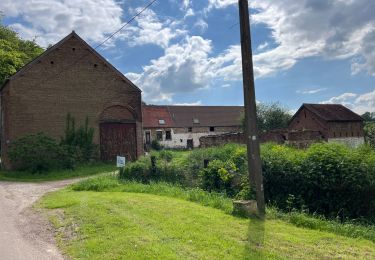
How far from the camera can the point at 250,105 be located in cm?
966

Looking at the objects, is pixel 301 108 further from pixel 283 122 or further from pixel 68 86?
pixel 68 86

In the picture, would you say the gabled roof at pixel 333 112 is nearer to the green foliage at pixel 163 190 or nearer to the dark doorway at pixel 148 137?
the dark doorway at pixel 148 137

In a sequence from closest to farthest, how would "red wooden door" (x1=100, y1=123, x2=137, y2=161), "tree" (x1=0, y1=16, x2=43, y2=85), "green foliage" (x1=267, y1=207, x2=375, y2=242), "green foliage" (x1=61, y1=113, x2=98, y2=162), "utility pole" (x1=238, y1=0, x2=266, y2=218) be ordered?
"green foliage" (x1=267, y1=207, x2=375, y2=242)
"utility pole" (x1=238, y1=0, x2=266, y2=218)
"green foliage" (x1=61, y1=113, x2=98, y2=162)
"red wooden door" (x1=100, y1=123, x2=137, y2=161)
"tree" (x1=0, y1=16, x2=43, y2=85)

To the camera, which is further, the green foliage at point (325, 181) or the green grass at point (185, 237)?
the green foliage at point (325, 181)

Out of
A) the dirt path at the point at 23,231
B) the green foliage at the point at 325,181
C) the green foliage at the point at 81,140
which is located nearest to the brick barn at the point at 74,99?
the green foliage at the point at 81,140

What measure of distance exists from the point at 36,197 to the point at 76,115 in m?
13.5

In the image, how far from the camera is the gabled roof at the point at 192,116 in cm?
6006

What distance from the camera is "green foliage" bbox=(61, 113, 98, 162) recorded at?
27.2 meters

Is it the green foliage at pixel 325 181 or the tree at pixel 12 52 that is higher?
the tree at pixel 12 52

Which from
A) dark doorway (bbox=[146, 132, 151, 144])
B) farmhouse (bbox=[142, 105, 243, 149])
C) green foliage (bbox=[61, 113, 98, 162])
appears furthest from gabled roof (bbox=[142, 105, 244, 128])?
green foliage (bbox=[61, 113, 98, 162])

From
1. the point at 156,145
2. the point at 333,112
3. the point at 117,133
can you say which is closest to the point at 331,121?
the point at 333,112

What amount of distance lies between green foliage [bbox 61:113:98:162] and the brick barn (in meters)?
0.36

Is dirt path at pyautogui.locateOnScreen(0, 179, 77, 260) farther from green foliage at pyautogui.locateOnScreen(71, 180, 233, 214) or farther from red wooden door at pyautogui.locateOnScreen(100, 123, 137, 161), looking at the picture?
red wooden door at pyautogui.locateOnScreen(100, 123, 137, 161)

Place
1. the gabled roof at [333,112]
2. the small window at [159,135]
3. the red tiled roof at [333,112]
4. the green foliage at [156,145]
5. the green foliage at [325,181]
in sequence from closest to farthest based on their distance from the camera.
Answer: the green foliage at [325,181] < the gabled roof at [333,112] < the red tiled roof at [333,112] < the green foliage at [156,145] < the small window at [159,135]
